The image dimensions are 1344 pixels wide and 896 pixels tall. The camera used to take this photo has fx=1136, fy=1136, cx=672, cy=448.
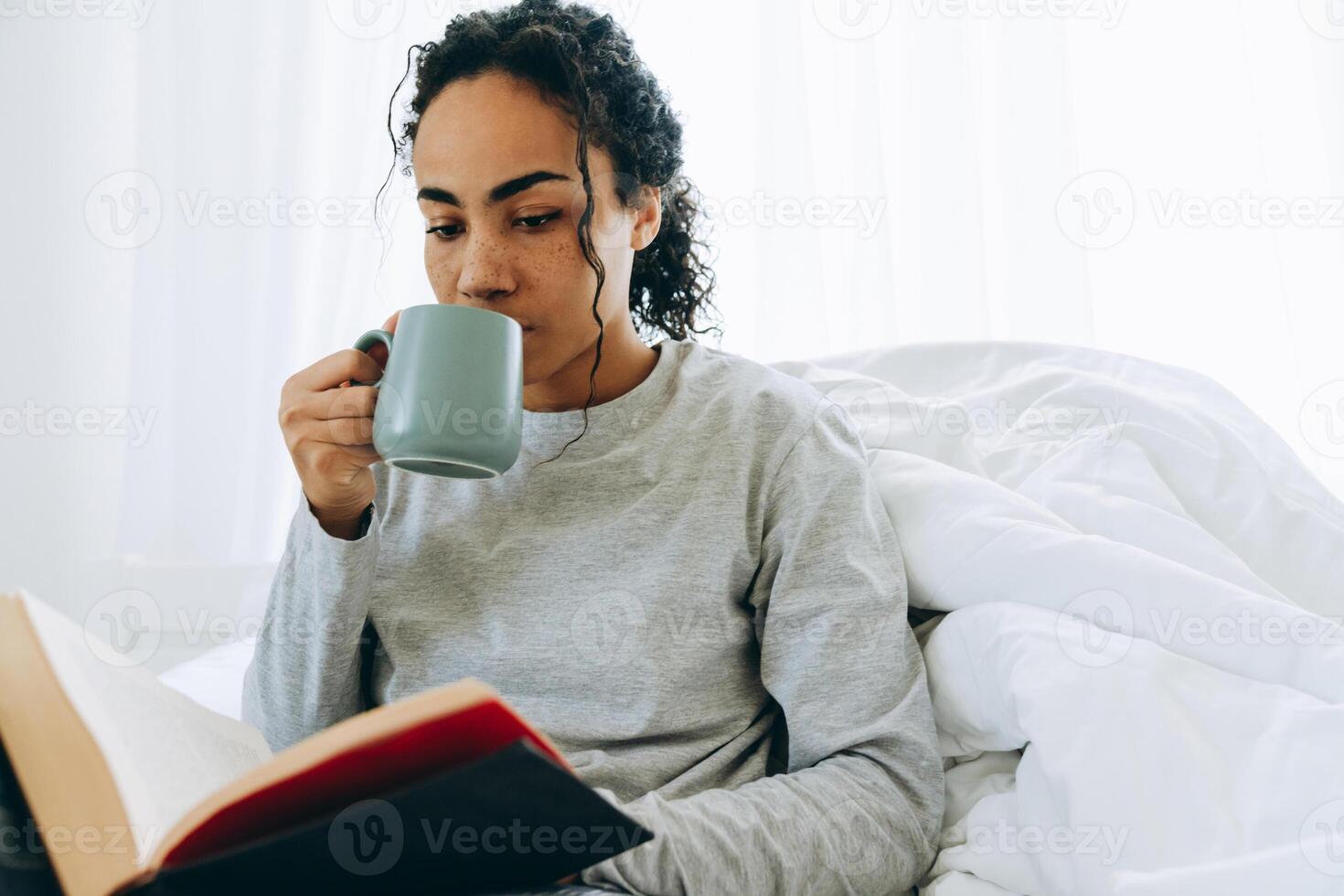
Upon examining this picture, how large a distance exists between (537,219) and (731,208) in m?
1.02

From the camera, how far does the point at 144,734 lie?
617 mm

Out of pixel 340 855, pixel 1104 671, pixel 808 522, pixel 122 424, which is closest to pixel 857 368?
pixel 808 522

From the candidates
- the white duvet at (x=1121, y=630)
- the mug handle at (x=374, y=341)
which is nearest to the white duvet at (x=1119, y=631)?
the white duvet at (x=1121, y=630)

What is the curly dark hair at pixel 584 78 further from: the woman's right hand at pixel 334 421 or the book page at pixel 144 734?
the book page at pixel 144 734

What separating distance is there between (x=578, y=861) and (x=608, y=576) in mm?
348

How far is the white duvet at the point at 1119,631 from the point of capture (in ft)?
2.45

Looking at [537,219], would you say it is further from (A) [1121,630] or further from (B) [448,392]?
(A) [1121,630]

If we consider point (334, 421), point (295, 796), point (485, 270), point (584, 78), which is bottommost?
point (295, 796)

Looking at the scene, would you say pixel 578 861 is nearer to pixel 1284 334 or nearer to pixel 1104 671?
pixel 1104 671

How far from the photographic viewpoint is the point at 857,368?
1.34m

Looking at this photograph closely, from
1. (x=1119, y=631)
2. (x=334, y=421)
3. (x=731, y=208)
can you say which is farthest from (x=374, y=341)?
(x=731, y=208)

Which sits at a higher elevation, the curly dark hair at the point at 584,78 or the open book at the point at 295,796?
the curly dark hair at the point at 584,78

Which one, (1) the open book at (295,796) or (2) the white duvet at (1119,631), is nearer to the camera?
(1) the open book at (295,796)

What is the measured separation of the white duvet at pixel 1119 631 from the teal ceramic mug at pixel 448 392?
40 centimetres
